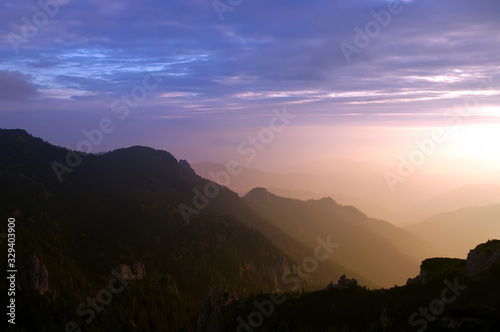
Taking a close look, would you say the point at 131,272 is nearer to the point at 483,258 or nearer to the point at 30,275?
the point at 30,275

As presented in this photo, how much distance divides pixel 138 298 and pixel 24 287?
44.2m

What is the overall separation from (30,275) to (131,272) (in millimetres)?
51666

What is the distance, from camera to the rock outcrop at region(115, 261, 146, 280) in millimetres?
170488

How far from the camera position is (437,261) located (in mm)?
60562

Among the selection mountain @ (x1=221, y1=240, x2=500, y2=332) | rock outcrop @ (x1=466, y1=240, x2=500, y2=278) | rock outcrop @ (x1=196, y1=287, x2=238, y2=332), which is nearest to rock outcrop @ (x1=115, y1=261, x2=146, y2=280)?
rock outcrop @ (x1=196, y1=287, x2=238, y2=332)

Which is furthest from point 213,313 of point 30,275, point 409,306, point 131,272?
point 131,272

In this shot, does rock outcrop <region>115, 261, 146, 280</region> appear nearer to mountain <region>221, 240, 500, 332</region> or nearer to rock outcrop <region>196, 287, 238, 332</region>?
rock outcrop <region>196, 287, 238, 332</region>

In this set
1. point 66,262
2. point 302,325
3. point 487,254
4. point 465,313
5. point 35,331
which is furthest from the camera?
point 66,262

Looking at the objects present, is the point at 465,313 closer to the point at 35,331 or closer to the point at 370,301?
the point at 370,301

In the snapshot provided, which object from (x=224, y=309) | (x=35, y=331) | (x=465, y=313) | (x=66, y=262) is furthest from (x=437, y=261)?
(x=66, y=262)

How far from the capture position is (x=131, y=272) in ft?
589

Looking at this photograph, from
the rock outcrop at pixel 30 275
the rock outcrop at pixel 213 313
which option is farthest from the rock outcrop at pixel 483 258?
the rock outcrop at pixel 30 275

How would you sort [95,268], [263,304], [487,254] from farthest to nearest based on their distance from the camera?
[95,268] → [263,304] → [487,254]

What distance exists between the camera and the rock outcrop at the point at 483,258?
50.4m
